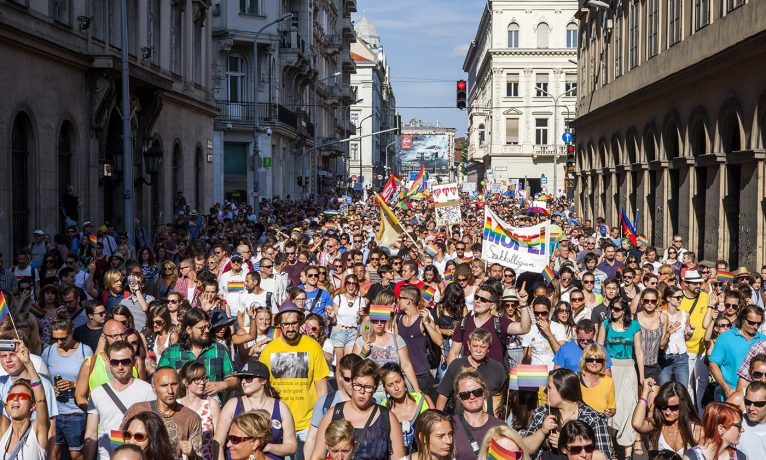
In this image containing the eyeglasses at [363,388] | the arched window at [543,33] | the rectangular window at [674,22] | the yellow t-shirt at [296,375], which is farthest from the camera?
the arched window at [543,33]

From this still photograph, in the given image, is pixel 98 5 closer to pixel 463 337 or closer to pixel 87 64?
pixel 87 64

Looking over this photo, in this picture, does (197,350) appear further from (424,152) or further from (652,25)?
(424,152)

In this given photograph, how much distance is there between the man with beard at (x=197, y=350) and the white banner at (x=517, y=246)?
706 centimetres

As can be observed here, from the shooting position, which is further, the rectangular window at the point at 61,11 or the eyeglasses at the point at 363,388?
the rectangular window at the point at 61,11

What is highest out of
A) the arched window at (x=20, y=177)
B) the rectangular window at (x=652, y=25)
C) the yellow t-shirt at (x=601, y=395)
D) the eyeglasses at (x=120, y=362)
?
the rectangular window at (x=652, y=25)

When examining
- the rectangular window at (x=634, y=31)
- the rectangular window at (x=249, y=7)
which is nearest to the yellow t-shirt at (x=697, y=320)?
the rectangular window at (x=634, y=31)

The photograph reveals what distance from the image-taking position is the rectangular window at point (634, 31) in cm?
3666

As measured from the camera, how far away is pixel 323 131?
248 ft

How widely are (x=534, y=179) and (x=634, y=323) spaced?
75793 millimetres

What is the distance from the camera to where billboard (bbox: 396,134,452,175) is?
185m

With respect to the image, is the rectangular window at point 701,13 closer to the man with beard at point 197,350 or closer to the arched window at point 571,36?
the man with beard at point 197,350

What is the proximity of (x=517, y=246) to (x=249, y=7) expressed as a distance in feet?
121

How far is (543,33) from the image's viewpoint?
3300 inches

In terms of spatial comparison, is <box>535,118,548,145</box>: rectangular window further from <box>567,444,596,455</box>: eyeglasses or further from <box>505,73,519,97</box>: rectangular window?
<box>567,444,596,455</box>: eyeglasses
